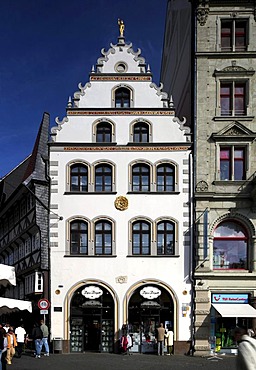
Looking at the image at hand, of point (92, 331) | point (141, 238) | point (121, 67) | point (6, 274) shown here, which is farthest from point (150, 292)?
point (6, 274)

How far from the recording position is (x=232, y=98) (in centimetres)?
2616

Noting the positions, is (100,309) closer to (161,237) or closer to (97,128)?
(161,237)

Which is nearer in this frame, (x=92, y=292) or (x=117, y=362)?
(x=117, y=362)

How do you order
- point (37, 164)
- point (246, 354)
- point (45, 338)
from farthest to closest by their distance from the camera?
point (37, 164)
point (45, 338)
point (246, 354)

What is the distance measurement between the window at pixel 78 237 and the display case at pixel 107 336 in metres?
3.64

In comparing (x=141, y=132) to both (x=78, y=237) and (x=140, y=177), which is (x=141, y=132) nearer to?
(x=140, y=177)

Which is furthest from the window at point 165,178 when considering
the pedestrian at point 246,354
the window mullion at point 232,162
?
the pedestrian at point 246,354

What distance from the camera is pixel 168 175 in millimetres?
25922

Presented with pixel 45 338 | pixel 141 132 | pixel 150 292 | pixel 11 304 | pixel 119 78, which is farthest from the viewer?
pixel 119 78

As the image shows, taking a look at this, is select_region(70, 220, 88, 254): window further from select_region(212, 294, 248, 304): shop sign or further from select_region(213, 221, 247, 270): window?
select_region(212, 294, 248, 304): shop sign

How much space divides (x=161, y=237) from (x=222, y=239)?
9.84 ft

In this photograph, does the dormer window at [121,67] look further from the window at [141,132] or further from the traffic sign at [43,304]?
the traffic sign at [43,304]

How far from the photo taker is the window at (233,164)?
84.3ft

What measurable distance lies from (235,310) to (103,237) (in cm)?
712
